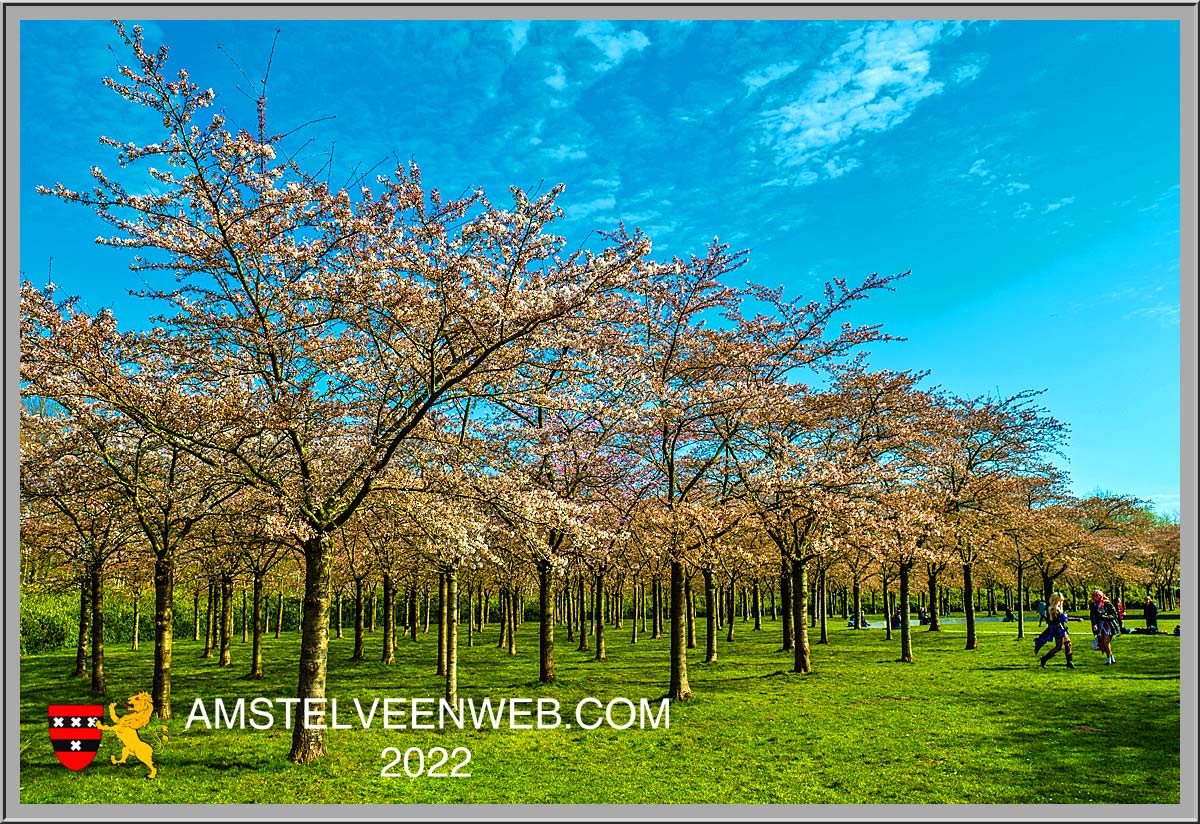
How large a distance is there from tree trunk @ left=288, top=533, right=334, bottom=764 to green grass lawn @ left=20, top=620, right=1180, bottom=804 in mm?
290

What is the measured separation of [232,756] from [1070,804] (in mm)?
10880

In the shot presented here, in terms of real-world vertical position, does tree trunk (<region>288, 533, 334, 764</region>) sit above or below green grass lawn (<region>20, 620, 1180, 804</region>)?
above

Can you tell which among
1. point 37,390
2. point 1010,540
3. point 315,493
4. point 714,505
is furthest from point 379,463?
point 1010,540

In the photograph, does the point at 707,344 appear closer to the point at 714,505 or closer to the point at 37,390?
the point at 714,505

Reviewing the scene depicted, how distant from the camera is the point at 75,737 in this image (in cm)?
995

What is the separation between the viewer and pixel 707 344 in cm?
1731

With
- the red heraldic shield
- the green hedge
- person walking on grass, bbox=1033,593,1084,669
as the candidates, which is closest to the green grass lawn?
the red heraldic shield

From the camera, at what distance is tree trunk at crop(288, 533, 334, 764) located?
33.5 feet

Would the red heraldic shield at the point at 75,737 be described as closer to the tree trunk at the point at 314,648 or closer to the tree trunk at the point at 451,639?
the tree trunk at the point at 314,648

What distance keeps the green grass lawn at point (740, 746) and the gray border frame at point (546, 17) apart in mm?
1259

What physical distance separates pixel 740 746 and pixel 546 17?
33.8 feet

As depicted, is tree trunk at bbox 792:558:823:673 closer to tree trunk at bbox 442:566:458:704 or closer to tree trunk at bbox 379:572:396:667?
tree trunk at bbox 442:566:458:704

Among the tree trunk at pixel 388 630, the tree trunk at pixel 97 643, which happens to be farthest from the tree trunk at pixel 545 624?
the tree trunk at pixel 97 643

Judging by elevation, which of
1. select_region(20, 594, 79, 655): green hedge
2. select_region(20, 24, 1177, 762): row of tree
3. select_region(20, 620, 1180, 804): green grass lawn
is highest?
select_region(20, 24, 1177, 762): row of tree
